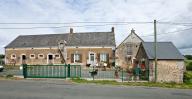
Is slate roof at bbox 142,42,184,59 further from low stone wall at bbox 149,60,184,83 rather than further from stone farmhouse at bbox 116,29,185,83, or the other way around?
low stone wall at bbox 149,60,184,83

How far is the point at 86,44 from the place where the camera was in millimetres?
50688

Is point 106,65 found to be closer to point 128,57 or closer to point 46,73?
point 128,57

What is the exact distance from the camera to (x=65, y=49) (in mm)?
51500

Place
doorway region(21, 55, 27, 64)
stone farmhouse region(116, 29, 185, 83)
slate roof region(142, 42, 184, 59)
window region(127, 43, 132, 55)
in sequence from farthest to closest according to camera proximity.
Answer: doorway region(21, 55, 27, 64)
window region(127, 43, 132, 55)
slate roof region(142, 42, 184, 59)
stone farmhouse region(116, 29, 185, 83)

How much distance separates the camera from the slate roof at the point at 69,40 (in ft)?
167

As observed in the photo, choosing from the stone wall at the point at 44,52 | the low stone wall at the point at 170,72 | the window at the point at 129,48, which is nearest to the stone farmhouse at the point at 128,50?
the window at the point at 129,48

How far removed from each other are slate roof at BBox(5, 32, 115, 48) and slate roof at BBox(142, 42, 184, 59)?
51.3 feet

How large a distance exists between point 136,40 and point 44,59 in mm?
17110

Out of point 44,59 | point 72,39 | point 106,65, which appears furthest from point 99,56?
point 44,59

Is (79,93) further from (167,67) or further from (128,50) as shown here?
(128,50)

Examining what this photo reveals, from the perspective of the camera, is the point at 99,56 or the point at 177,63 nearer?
the point at 177,63

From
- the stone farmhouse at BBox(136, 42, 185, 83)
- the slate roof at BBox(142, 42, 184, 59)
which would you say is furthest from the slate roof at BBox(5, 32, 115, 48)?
the stone farmhouse at BBox(136, 42, 185, 83)

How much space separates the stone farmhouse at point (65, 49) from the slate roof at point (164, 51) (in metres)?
15.5

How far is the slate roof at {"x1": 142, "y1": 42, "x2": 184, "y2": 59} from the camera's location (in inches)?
1220
